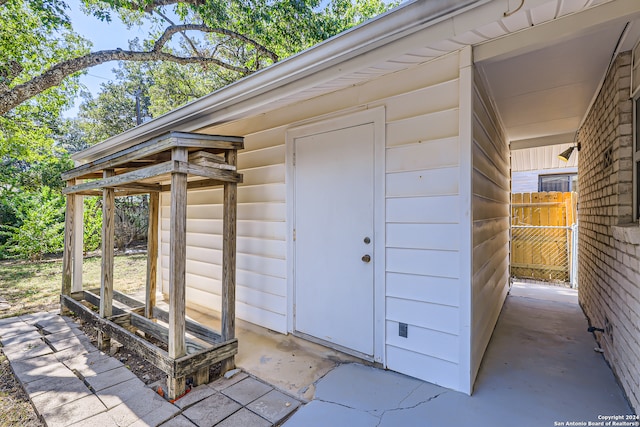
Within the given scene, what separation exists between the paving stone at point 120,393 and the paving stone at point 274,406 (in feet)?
2.83

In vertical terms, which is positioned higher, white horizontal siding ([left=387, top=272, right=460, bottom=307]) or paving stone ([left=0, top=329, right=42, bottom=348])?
white horizontal siding ([left=387, top=272, right=460, bottom=307])

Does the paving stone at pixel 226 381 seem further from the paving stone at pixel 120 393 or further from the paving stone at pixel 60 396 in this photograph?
the paving stone at pixel 60 396

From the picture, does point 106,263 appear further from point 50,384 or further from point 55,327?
point 55,327

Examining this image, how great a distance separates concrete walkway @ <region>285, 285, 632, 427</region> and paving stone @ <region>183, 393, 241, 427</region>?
43cm

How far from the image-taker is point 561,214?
661cm

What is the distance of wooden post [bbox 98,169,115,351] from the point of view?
115 inches

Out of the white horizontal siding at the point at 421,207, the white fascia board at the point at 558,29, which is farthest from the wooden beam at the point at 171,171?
the white fascia board at the point at 558,29

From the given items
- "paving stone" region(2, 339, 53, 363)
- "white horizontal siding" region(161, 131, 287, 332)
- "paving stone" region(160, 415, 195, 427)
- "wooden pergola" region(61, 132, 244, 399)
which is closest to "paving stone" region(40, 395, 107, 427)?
"wooden pergola" region(61, 132, 244, 399)

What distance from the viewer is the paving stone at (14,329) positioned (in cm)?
320

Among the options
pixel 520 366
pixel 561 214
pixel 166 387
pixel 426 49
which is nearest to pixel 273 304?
pixel 166 387

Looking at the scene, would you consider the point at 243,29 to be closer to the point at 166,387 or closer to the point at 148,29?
the point at 148,29

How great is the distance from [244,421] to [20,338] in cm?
288

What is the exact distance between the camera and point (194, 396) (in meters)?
2.11

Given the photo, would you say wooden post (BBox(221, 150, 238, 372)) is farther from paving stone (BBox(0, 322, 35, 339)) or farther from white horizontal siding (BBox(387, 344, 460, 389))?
paving stone (BBox(0, 322, 35, 339))
